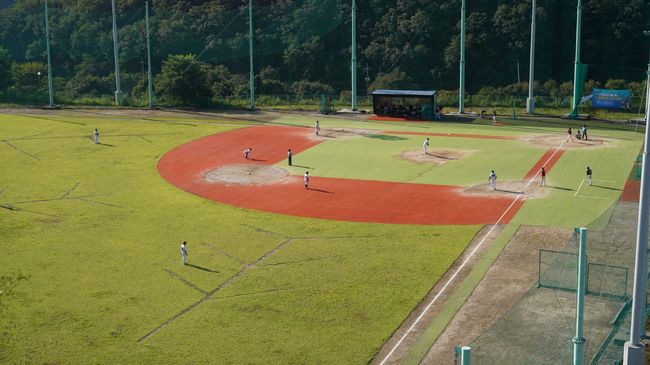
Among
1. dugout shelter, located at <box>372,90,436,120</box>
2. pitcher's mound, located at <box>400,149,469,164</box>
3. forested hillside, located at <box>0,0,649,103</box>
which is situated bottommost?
pitcher's mound, located at <box>400,149,469,164</box>

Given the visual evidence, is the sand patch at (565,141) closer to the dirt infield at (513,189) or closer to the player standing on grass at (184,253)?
the dirt infield at (513,189)

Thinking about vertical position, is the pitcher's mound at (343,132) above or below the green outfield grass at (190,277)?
above

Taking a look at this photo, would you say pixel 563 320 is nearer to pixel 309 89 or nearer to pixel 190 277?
pixel 190 277

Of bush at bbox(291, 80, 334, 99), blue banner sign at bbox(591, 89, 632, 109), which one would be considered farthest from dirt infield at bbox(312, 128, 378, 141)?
bush at bbox(291, 80, 334, 99)

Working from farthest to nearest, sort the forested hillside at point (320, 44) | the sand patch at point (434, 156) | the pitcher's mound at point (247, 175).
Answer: the forested hillside at point (320, 44), the sand patch at point (434, 156), the pitcher's mound at point (247, 175)

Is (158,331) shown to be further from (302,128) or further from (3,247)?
(302,128)

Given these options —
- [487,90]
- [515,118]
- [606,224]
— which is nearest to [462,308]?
[606,224]

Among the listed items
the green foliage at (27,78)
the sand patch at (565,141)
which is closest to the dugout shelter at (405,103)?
the sand patch at (565,141)

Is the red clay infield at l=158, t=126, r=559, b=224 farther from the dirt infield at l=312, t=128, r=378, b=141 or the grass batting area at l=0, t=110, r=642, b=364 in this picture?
the dirt infield at l=312, t=128, r=378, b=141
